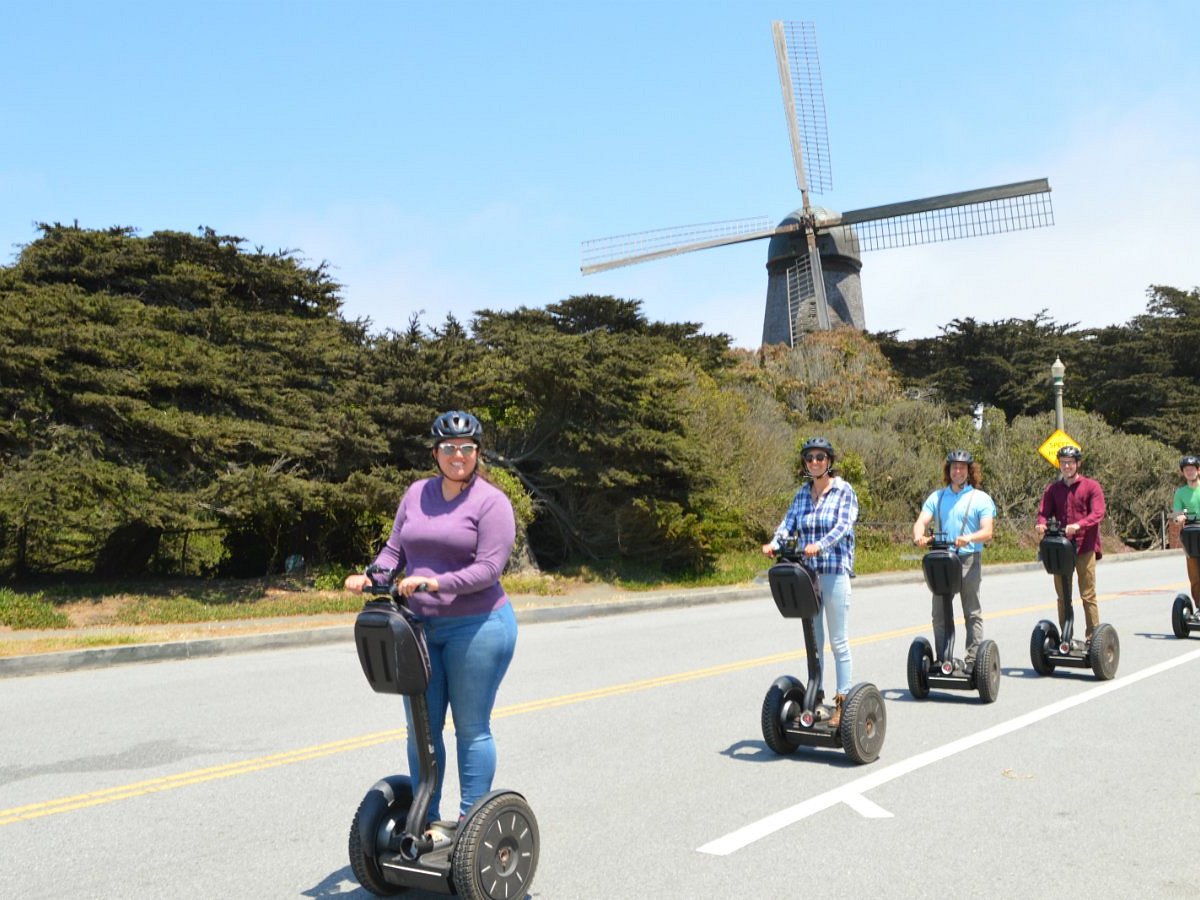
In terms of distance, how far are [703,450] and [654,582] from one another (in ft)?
10.1

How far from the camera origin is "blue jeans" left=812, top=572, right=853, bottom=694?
6770 mm

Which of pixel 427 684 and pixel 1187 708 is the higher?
pixel 427 684

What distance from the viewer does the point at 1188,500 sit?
40.1ft

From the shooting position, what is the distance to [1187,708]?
8.32m

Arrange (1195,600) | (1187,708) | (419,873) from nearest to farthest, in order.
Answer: (419,873) < (1187,708) < (1195,600)

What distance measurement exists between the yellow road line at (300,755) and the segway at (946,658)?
231 cm

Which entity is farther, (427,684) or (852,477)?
(852,477)

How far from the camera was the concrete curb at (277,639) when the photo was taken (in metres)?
11.9

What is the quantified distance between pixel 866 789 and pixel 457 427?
321 cm

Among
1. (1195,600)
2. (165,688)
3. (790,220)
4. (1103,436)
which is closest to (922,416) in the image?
(1103,436)

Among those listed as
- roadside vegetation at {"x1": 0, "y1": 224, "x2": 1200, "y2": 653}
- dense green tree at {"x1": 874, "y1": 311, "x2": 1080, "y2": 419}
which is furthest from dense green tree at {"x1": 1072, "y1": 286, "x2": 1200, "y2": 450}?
roadside vegetation at {"x1": 0, "y1": 224, "x2": 1200, "y2": 653}

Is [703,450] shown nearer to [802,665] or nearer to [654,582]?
[654,582]

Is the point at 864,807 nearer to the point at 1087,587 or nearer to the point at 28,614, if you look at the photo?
the point at 1087,587

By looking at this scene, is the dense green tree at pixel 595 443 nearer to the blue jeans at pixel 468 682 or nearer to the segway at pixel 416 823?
the blue jeans at pixel 468 682
